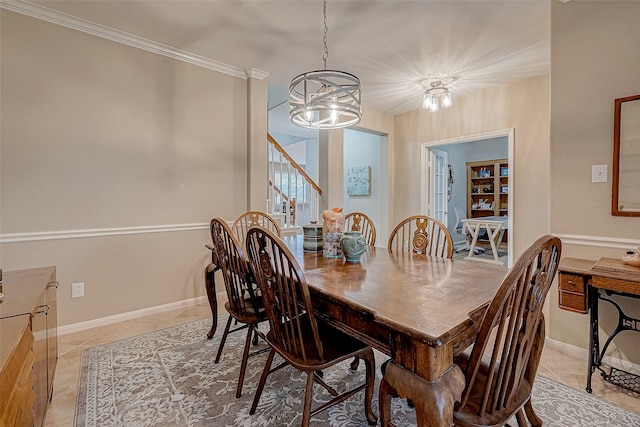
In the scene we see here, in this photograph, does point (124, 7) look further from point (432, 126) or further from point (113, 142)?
point (432, 126)

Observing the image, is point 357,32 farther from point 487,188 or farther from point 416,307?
point 487,188

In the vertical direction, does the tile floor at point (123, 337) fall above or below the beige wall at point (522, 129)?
below

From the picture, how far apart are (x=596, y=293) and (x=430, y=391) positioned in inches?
63.5

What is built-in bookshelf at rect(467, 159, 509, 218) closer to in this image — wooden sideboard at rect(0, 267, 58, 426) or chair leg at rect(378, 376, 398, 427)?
chair leg at rect(378, 376, 398, 427)

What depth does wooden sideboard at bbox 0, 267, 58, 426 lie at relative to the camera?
0.85 metres

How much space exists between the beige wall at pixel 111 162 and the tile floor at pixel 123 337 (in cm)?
19

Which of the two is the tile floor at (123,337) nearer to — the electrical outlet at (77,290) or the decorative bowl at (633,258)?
the electrical outlet at (77,290)

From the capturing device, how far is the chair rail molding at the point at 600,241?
193cm

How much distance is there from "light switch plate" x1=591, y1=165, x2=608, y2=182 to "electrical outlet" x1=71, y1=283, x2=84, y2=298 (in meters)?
4.00

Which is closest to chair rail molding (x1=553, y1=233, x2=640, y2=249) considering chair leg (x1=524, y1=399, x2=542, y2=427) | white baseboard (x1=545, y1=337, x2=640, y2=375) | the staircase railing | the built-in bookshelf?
white baseboard (x1=545, y1=337, x2=640, y2=375)

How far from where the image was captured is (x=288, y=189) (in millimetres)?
4469

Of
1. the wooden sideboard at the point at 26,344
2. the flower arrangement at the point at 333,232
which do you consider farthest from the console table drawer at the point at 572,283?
the wooden sideboard at the point at 26,344

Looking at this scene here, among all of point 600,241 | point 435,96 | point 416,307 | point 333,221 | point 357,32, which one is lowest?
point 416,307

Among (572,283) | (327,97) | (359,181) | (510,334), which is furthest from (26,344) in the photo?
(359,181)
